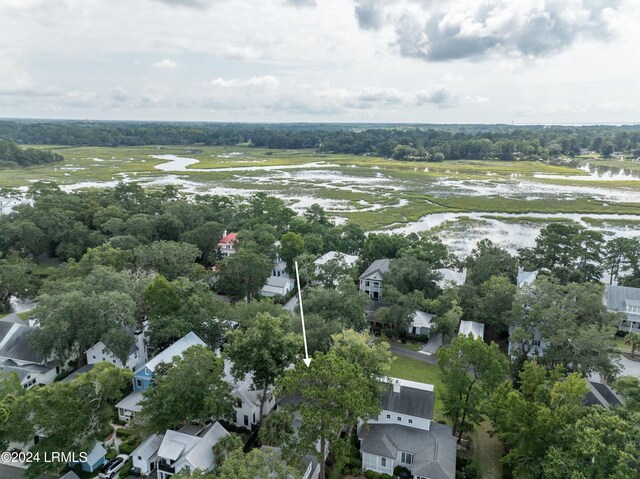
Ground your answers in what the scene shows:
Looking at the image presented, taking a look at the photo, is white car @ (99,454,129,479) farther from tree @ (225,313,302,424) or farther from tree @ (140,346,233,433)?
tree @ (225,313,302,424)

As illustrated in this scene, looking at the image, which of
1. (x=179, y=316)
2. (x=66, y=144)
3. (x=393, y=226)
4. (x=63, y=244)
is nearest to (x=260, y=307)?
(x=179, y=316)

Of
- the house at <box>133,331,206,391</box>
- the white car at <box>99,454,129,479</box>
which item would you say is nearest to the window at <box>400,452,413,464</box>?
the house at <box>133,331,206,391</box>

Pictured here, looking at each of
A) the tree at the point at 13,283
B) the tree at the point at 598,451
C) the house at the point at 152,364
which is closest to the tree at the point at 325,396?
the tree at the point at 598,451

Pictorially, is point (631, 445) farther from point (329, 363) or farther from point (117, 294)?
point (117, 294)

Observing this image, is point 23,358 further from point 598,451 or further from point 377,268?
point 598,451

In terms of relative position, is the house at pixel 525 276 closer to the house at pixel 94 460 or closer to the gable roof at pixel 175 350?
the gable roof at pixel 175 350
